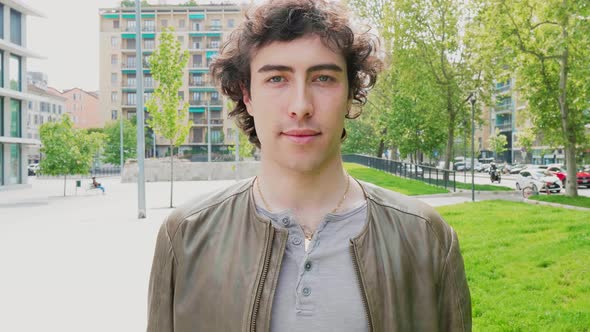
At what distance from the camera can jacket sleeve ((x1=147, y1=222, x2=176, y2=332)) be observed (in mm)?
1995

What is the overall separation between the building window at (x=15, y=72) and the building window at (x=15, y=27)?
133 centimetres

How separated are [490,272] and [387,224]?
7.23 metres

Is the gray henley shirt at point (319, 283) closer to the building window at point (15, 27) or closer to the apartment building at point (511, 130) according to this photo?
the building window at point (15, 27)

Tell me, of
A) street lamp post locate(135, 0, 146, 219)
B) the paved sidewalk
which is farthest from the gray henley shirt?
street lamp post locate(135, 0, 146, 219)

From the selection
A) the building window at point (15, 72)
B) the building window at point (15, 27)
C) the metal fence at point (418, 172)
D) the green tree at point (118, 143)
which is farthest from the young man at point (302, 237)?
the green tree at point (118, 143)

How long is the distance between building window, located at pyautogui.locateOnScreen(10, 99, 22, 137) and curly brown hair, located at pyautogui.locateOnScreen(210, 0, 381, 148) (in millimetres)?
47135

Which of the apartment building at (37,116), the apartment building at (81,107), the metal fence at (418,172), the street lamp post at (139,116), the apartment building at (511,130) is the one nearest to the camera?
the street lamp post at (139,116)

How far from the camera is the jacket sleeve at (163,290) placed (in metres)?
2.00

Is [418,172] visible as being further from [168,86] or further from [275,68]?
[275,68]

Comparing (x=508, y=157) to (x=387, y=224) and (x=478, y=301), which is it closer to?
(x=478, y=301)

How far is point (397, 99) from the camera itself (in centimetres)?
4034

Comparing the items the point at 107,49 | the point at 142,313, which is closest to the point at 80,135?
the point at 142,313

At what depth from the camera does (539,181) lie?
29.5 m

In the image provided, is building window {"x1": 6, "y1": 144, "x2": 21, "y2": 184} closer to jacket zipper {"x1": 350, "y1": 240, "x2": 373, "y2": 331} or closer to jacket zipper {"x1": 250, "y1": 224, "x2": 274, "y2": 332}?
jacket zipper {"x1": 250, "y1": 224, "x2": 274, "y2": 332}
